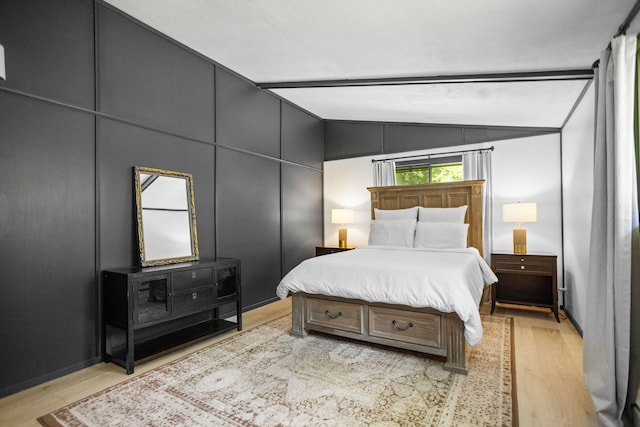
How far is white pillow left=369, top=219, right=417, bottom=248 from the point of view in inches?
173

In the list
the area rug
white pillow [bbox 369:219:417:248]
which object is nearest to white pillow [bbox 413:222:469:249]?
white pillow [bbox 369:219:417:248]

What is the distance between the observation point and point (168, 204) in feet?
10.9

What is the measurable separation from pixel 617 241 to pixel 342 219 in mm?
3888

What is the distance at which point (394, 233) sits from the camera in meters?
4.46

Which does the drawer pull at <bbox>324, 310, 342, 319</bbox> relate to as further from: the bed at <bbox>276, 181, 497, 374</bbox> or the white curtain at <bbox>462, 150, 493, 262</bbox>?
the white curtain at <bbox>462, 150, 493, 262</bbox>

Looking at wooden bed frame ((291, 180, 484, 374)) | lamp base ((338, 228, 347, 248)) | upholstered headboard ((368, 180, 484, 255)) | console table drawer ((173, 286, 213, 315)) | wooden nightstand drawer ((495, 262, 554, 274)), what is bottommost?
wooden bed frame ((291, 180, 484, 374))

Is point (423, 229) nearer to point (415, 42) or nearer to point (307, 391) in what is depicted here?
point (415, 42)

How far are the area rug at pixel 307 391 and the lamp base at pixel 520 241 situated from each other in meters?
1.53

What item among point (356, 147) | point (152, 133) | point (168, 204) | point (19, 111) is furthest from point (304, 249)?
point (19, 111)

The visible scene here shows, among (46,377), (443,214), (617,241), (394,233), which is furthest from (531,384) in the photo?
(46,377)

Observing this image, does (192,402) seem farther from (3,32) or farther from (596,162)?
(596,162)

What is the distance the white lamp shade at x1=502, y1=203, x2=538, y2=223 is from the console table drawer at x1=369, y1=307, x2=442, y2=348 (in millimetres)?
2192

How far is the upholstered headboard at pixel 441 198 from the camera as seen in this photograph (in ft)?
15.2

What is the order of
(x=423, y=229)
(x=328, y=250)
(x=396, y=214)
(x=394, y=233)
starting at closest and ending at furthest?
1. (x=423, y=229)
2. (x=394, y=233)
3. (x=396, y=214)
4. (x=328, y=250)
